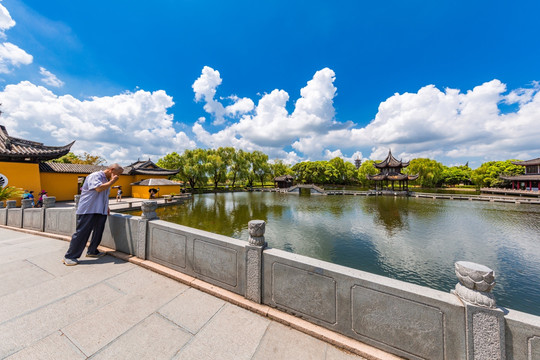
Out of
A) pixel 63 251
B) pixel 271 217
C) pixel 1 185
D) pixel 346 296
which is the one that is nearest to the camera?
pixel 346 296

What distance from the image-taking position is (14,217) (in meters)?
7.07

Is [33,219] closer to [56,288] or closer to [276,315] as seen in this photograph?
[56,288]

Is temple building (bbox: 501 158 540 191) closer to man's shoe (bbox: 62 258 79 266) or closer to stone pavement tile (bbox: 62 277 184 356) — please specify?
stone pavement tile (bbox: 62 277 184 356)

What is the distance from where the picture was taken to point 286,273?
260cm

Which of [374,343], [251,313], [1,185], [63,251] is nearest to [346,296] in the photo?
[374,343]

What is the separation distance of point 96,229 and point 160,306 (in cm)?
253

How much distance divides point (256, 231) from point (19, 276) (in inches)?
166

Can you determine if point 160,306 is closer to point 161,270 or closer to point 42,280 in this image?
point 161,270

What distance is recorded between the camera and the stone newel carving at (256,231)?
270 centimetres

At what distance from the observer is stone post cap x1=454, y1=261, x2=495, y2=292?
1632mm

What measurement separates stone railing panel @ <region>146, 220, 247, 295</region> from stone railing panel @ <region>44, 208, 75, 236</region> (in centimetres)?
330

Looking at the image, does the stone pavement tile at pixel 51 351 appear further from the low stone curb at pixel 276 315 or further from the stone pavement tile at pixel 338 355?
the stone pavement tile at pixel 338 355

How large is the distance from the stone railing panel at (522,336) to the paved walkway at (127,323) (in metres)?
1.35

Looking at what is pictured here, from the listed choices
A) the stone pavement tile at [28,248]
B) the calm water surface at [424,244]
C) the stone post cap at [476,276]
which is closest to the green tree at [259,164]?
the calm water surface at [424,244]
